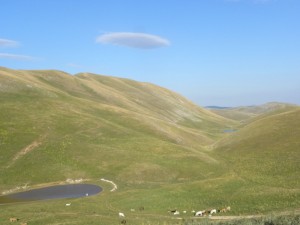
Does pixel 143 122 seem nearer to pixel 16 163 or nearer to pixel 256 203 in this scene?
pixel 16 163

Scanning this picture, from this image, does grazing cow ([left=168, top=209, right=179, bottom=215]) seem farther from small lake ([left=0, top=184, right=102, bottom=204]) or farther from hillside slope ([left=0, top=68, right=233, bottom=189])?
hillside slope ([left=0, top=68, right=233, bottom=189])

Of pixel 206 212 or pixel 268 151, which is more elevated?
pixel 268 151

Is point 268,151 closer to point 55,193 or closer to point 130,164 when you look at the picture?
point 130,164

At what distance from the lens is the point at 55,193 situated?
66.2m

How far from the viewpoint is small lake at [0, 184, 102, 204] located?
208 ft

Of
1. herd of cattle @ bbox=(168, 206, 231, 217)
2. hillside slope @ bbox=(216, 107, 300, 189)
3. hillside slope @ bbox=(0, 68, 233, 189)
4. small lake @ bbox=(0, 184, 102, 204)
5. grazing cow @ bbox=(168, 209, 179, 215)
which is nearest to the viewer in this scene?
herd of cattle @ bbox=(168, 206, 231, 217)

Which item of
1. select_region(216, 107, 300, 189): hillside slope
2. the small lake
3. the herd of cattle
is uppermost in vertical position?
select_region(216, 107, 300, 189): hillside slope

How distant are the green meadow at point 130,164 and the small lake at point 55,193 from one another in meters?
2.19

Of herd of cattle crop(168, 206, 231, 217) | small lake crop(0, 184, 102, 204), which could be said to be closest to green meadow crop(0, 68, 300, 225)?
herd of cattle crop(168, 206, 231, 217)

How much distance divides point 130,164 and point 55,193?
750 inches

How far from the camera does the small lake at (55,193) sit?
208 feet

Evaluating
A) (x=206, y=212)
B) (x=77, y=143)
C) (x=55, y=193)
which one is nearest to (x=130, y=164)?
(x=55, y=193)

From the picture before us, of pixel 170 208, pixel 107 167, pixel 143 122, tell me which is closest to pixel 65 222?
pixel 170 208

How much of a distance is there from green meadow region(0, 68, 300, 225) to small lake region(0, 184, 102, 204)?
2.19 m
